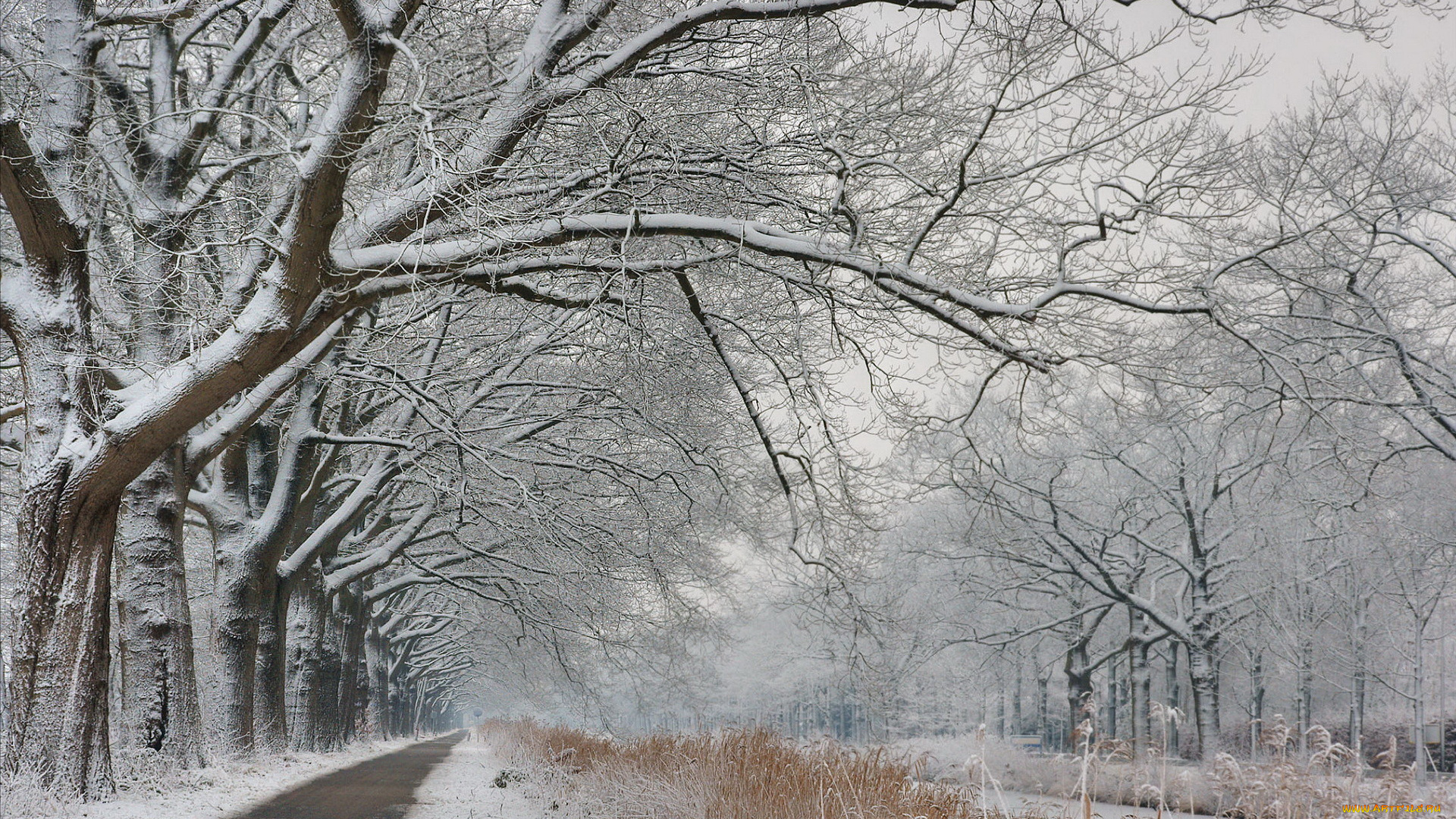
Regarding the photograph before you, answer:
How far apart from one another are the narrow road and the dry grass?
1.73 metres

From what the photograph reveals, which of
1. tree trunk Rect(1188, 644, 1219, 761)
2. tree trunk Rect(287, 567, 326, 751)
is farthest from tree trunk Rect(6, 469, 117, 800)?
tree trunk Rect(1188, 644, 1219, 761)

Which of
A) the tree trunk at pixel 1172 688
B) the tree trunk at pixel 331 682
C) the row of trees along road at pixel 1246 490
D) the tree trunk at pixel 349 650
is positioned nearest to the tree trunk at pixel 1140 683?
the row of trees along road at pixel 1246 490

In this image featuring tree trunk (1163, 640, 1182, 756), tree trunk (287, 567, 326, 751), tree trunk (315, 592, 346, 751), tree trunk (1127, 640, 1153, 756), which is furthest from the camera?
tree trunk (1163, 640, 1182, 756)

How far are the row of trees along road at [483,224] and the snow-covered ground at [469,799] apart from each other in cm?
258

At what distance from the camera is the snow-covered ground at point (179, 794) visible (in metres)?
6.49

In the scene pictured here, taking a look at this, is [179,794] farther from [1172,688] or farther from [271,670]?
[1172,688]

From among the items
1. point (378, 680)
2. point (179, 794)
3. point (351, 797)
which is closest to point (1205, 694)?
point (351, 797)

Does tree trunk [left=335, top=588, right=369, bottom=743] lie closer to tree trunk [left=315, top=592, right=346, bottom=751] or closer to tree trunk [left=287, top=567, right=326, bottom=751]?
tree trunk [left=315, top=592, right=346, bottom=751]

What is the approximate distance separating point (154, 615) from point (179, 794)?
2024 mm

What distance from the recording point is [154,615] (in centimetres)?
969

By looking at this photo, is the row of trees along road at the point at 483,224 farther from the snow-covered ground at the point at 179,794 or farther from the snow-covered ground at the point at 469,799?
the snow-covered ground at the point at 469,799

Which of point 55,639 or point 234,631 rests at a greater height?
point 55,639

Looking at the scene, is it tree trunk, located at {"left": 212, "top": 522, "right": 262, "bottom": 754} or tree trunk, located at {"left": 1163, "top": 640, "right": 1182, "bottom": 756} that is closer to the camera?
tree trunk, located at {"left": 212, "top": 522, "right": 262, "bottom": 754}

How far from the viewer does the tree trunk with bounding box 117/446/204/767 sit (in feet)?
31.2
